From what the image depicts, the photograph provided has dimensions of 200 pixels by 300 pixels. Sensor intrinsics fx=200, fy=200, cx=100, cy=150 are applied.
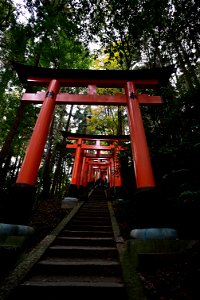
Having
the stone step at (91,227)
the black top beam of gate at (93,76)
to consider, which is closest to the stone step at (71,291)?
the stone step at (91,227)

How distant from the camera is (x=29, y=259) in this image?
3.95 meters

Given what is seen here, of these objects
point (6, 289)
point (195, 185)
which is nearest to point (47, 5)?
point (195, 185)

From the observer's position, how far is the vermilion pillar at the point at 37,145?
5355 mm

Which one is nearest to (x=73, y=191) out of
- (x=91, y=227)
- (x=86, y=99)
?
(x=91, y=227)

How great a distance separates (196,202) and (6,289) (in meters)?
3.88

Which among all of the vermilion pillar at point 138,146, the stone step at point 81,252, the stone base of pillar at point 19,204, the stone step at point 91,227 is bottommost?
the stone step at point 81,252

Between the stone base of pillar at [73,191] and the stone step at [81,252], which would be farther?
the stone base of pillar at [73,191]

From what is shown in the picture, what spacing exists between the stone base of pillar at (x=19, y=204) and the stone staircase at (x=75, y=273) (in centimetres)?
99

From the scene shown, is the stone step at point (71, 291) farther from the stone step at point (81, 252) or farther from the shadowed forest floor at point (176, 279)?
the stone step at point (81, 252)

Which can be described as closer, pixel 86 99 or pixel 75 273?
pixel 75 273

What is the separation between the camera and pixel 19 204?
4.93m

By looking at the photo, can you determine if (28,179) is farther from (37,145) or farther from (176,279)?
(176,279)

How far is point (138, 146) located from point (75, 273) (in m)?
3.49

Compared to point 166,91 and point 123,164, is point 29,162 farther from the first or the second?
point 166,91
